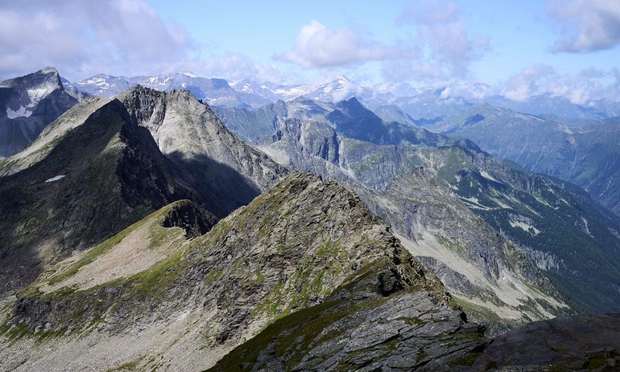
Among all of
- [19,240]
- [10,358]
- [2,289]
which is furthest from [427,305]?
[19,240]

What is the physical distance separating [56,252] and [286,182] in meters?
120

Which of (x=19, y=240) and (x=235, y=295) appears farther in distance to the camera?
(x=19, y=240)

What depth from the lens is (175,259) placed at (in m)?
114

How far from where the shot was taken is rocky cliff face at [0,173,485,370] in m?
A: 42.3

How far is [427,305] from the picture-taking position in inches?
1731

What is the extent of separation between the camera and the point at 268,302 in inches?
3036

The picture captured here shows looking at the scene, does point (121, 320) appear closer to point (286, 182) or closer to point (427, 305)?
point (286, 182)

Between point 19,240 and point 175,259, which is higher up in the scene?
point 19,240

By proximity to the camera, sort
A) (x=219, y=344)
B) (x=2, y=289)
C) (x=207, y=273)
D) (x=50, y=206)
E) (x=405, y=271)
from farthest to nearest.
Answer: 1. (x=50, y=206)
2. (x=2, y=289)
3. (x=207, y=273)
4. (x=219, y=344)
5. (x=405, y=271)

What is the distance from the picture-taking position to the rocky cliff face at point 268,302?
139 feet

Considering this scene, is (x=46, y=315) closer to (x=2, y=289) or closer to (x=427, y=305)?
(x=2, y=289)

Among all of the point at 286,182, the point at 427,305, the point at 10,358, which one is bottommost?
the point at 10,358

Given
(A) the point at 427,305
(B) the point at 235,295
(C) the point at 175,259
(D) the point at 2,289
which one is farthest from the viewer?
(D) the point at 2,289

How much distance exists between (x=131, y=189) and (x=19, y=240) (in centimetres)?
4976
